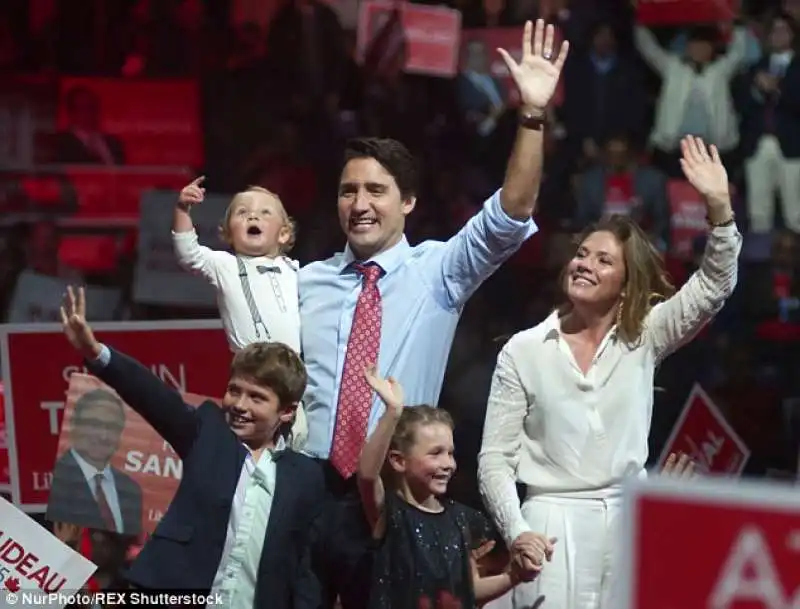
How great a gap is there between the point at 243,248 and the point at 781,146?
4.70m

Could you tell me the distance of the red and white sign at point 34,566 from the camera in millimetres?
4746

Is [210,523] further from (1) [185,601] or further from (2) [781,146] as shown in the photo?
(2) [781,146]

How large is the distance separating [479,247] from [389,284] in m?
0.25

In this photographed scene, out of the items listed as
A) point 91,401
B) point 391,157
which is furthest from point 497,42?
point 391,157

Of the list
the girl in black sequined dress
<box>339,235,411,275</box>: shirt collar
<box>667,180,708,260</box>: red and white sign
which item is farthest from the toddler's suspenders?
<box>667,180,708,260</box>: red and white sign

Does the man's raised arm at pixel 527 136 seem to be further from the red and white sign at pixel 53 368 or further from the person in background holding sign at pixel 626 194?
the person in background holding sign at pixel 626 194

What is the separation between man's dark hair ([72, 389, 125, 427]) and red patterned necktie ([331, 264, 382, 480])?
50.8 inches

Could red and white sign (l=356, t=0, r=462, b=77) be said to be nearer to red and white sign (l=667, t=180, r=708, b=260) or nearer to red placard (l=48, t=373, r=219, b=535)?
red and white sign (l=667, t=180, r=708, b=260)

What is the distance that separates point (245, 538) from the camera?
4.14 meters

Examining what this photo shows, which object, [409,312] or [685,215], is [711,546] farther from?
[685,215]

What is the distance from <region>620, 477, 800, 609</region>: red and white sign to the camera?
244 centimetres

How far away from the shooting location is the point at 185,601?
4188mm

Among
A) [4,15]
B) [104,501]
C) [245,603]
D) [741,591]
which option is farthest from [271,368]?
[4,15]

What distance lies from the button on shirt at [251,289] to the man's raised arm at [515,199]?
43 cm
